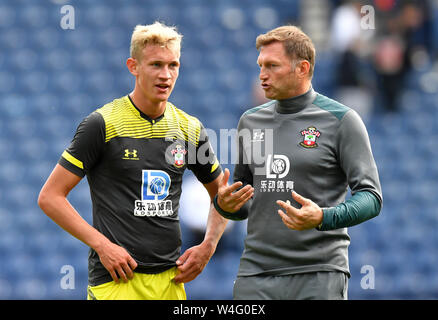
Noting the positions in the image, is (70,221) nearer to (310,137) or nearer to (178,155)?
(178,155)

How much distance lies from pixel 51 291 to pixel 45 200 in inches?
213

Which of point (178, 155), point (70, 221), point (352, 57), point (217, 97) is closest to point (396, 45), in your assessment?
point (352, 57)

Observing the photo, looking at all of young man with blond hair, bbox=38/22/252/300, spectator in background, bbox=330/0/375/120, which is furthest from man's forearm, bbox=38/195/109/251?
spectator in background, bbox=330/0/375/120

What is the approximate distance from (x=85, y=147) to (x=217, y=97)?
24.1 ft

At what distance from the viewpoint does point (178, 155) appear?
4098mm

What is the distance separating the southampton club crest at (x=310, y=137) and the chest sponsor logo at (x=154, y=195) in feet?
2.47

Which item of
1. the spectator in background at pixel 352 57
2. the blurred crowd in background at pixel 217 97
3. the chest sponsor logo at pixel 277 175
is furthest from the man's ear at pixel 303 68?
the spectator in background at pixel 352 57

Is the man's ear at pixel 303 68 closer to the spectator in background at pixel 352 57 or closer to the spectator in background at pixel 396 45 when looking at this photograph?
the spectator in background at pixel 352 57

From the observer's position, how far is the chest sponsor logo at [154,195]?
3.97m

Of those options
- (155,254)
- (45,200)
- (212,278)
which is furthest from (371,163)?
(212,278)

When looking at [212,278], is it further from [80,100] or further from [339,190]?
[339,190]

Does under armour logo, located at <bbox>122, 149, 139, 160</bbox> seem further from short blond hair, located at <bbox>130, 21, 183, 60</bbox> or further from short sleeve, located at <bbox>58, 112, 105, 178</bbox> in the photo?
short blond hair, located at <bbox>130, 21, 183, 60</bbox>

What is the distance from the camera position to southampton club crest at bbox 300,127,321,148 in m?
3.80

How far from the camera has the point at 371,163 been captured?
3684 mm
